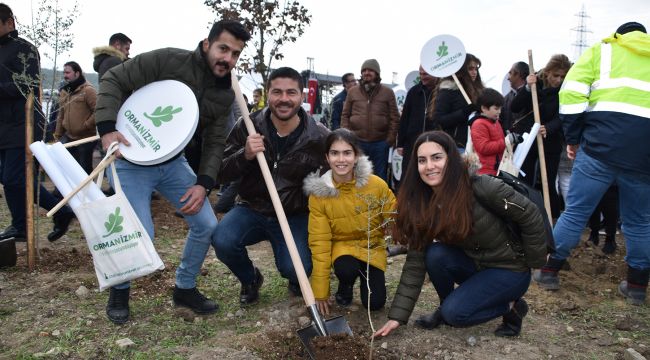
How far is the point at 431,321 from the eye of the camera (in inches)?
127

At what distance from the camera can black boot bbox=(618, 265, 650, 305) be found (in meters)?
3.70

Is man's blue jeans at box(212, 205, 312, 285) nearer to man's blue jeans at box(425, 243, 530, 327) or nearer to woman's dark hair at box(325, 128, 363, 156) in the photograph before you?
woman's dark hair at box(325, 128, 363, 156)

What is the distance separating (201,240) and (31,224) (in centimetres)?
163

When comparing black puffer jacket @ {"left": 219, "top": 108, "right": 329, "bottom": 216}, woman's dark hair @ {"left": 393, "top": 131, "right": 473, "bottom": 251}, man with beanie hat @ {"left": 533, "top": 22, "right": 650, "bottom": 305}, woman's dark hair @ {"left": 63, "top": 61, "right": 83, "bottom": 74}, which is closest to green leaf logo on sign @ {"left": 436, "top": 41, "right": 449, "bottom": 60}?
man with beanie hat @ {"left": 533, "top": 22, "right": 650, "bottom": 305}

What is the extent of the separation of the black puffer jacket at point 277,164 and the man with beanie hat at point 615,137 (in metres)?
1.96

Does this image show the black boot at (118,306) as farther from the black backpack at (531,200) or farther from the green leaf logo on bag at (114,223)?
the black backpack at (531,200)

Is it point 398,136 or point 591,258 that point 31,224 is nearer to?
point 398,136

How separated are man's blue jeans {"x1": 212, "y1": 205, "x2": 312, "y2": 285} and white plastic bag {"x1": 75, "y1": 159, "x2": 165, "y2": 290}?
0.62 meters

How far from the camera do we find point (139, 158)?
9.55ft

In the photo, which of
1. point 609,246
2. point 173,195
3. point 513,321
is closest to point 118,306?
point 173,195

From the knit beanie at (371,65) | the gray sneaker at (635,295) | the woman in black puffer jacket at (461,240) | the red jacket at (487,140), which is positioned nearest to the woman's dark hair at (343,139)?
the woman in black puffer jacket at (461,240)

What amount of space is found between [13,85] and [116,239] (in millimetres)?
2354

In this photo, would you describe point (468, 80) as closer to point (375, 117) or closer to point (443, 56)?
point (443, 56)

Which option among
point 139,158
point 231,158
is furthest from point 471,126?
point 139,158
